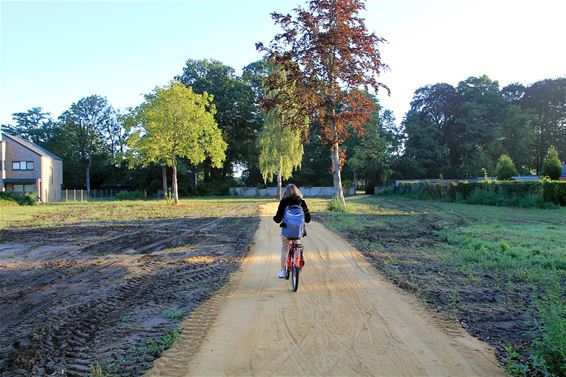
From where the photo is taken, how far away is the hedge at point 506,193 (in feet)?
90.6

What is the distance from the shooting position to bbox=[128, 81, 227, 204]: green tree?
3584 centimetres

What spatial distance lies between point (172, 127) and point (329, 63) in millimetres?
16265

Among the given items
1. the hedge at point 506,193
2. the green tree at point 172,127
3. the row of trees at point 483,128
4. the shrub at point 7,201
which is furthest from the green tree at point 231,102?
the hedge at point 506,193

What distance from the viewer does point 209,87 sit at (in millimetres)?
62812

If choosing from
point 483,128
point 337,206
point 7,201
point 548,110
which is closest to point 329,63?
point 337,206

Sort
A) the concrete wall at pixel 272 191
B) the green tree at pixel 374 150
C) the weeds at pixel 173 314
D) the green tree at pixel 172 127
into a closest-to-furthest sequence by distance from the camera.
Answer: the weeds at pixel 173 314 → the green tree at pixel 172 127 → the green tree at pixel 374 150 → the concrete wall at pixel 272 191

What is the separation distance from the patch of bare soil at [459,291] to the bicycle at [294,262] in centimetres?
179

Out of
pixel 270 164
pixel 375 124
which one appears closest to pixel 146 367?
pixel 270 164

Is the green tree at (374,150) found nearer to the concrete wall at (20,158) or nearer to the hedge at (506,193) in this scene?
the hedge at (506,193)

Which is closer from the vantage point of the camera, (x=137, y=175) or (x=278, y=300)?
(x=278, y=300)

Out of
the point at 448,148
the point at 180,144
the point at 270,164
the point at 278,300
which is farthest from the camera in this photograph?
the point at 448,148

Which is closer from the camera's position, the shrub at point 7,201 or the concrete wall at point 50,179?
the shrub at point 7,201

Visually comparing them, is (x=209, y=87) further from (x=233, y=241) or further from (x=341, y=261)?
(x=341, y=261)

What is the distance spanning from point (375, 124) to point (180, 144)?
111 ft
